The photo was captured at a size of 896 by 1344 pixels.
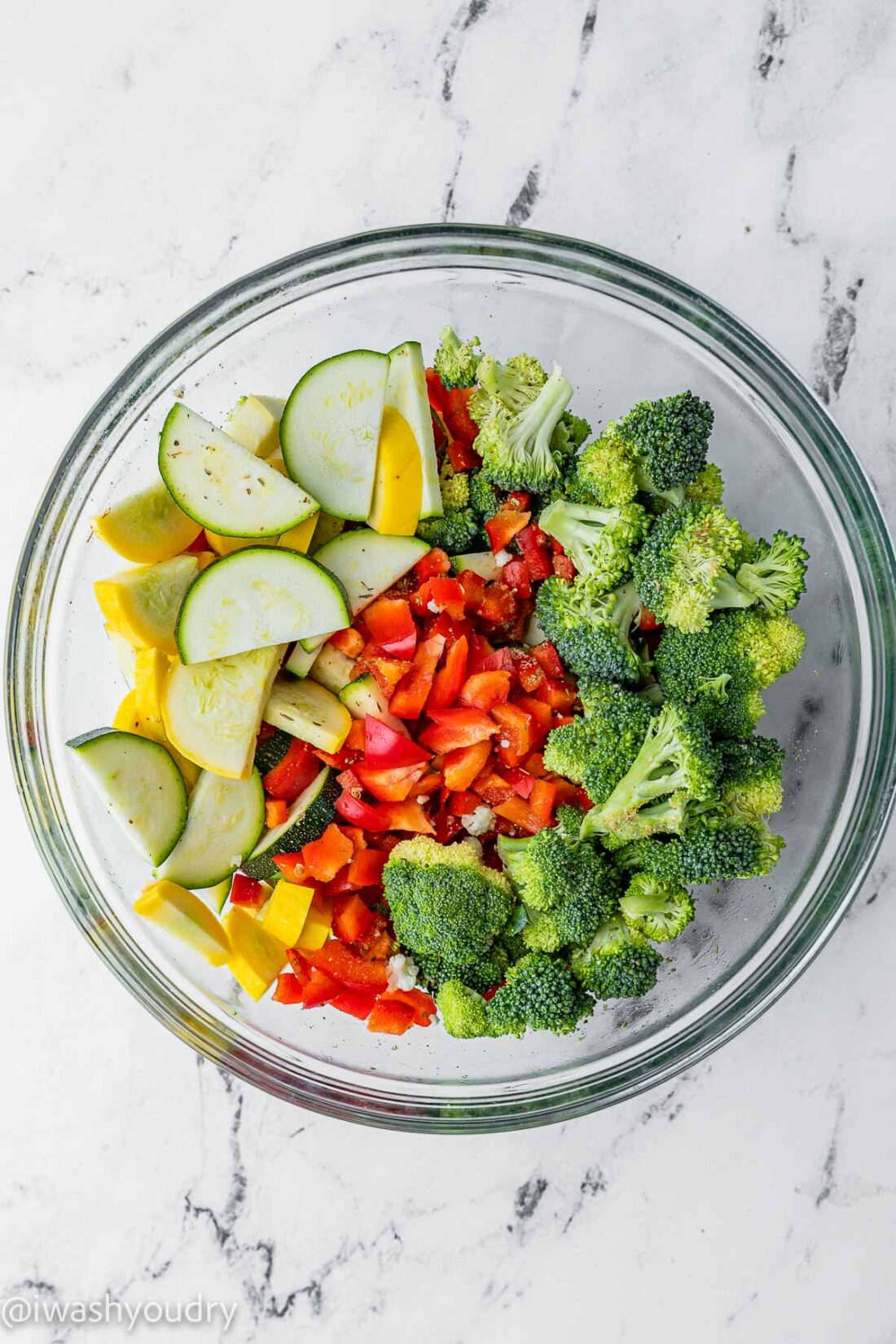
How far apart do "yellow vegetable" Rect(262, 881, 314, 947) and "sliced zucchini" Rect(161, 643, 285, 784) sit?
0.91ft

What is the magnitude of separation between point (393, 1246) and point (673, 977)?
110 cm

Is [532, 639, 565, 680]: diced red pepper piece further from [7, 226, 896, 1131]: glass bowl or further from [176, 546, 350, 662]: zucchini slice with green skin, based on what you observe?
[7, 226, 896, 1131]: glass bowl

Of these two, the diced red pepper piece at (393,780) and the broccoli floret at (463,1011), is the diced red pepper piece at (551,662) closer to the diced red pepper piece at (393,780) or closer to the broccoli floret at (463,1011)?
the diced red pepper piece at (393,780)

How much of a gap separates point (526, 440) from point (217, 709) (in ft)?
2.88

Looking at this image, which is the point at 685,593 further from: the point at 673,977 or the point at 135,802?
the point at 135,802

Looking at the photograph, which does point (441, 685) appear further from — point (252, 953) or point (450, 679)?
point (252, 953)

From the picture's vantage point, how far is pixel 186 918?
220cm

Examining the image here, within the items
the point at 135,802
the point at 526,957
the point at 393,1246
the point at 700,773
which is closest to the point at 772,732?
the point at 700,773

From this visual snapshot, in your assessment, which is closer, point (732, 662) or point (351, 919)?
point (732, 662)

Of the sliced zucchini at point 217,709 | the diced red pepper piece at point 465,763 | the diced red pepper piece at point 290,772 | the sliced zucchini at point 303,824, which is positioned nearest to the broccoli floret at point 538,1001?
the diced red pepper piece at point 465,763

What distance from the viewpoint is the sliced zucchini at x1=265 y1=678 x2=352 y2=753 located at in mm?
2156

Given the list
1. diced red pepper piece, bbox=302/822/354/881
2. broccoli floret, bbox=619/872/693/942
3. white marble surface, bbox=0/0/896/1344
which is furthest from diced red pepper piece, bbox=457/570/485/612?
white marble surface, bbox=0/0/896/1344

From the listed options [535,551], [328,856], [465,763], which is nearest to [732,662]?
[535,551]

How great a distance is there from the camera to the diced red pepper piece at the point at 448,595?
2.14m
